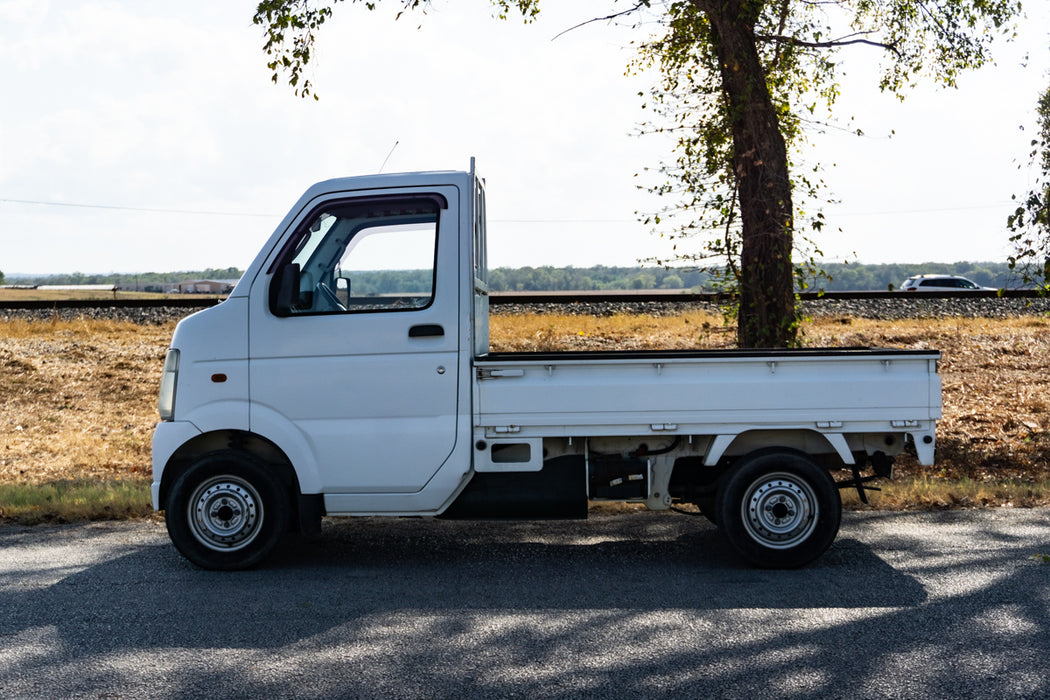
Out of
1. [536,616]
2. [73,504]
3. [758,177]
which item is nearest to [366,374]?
[536,616]

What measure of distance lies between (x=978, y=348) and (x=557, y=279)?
334ft

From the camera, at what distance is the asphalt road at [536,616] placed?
4.80 meters

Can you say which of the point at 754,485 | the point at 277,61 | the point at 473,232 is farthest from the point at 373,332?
the point at 277,61

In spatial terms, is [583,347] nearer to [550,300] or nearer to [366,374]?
[550,300]

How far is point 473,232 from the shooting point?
7008 mm

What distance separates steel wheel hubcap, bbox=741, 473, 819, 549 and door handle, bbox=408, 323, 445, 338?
223cm

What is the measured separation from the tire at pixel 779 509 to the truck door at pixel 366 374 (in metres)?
1.86

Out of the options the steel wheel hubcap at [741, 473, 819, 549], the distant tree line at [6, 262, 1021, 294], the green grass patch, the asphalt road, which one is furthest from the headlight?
the distant tree line at [6, 262, 1021, 294]

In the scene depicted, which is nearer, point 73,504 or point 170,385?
point 170,385

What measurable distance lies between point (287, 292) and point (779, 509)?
3451 mm

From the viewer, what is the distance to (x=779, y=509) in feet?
22.7

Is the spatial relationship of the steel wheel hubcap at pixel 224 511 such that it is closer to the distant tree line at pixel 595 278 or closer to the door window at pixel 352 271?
the door window at pixel 352 271

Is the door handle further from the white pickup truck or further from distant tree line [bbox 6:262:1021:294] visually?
distant tree line [bbox 6:262:1021:294]

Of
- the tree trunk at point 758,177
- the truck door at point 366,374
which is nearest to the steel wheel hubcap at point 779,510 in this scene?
the truck door at point 366,374
